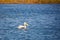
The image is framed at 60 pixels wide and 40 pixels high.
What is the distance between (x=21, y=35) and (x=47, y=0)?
2.89m

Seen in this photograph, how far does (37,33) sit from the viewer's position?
2.50 meters

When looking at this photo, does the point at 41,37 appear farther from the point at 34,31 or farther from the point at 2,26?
the point at 2,26

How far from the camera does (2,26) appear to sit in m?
2.79

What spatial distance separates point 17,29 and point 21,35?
10.4 inches

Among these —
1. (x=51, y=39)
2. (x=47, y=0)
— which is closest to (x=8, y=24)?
(x=51, y=39)

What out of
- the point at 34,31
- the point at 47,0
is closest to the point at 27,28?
the point at 34,31

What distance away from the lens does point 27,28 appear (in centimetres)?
268

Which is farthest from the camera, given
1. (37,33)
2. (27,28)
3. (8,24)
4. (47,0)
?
(47,0)

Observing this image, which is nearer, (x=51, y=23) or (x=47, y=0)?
(x=51, y=23)

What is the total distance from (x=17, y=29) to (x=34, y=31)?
32cm

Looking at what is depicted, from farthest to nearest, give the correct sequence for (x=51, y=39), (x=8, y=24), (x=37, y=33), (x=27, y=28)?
(x=8, y=24) < (x=27, y=28) < (x=37, y=33) < (x=51, y=39)

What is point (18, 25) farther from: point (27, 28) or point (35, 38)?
point (35, 38)

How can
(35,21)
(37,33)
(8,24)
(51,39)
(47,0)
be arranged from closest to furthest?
(51,39), (37,33), (8,24), (35,21), (47,0)

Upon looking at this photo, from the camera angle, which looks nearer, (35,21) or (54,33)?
(54,33)
